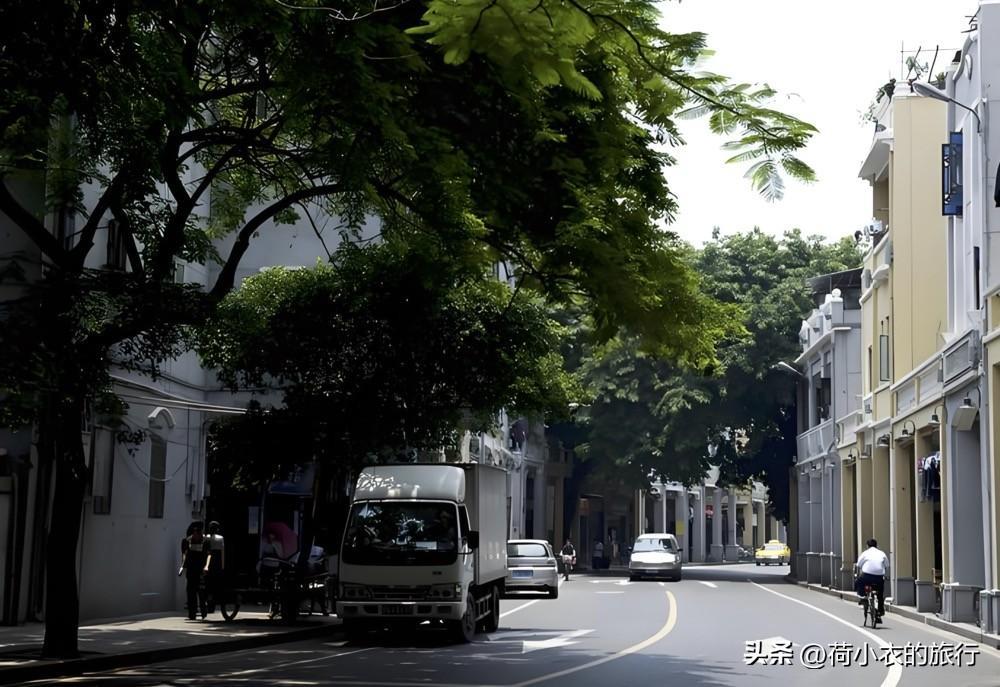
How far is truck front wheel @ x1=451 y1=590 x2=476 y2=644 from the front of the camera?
22203 mm

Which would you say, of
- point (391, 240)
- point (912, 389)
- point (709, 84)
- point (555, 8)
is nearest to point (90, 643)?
point (391, 240)

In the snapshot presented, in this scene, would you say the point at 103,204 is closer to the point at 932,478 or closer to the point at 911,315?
the point at 932,478

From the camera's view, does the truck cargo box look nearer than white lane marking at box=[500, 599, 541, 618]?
Yes

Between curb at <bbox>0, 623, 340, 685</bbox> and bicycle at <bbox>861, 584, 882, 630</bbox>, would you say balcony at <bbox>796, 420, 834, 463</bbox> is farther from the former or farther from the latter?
curb at <bbox>0, 623, 340, 685</bbox>

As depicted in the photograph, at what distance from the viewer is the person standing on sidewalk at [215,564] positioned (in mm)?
26109

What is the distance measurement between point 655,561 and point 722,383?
8285mm

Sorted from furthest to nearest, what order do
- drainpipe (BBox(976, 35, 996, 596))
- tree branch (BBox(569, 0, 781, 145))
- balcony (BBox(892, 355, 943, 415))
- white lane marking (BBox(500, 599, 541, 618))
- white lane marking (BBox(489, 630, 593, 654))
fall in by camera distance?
balcony (BBox(892, 355, 943, 415)), white lane marking (BBox(500, 599, 541, 618)), drainpipe (BBox(976, 35, 996, 596)), white lane marking (BBox(489, 630, 593, 654)), tree branch (BBox(569, 0, 781, 145))

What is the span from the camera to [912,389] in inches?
1380

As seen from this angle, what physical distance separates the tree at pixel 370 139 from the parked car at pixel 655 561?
36.2m

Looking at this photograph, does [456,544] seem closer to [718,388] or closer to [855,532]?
[855,532]

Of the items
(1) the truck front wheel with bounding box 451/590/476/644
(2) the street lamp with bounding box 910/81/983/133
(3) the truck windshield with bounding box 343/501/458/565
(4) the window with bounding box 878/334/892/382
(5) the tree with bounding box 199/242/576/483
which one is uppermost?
(2) the street lamp with bounding box 910/81/983/133

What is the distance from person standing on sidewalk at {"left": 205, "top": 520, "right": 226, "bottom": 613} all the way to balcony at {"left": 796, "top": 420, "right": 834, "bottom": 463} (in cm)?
3017

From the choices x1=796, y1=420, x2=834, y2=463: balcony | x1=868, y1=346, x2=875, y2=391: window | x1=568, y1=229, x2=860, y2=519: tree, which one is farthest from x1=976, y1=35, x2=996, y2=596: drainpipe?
x1=568, y1=229, x2=860, y2=519: tree

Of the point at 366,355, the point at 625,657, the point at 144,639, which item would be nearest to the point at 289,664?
the point at 144,639
